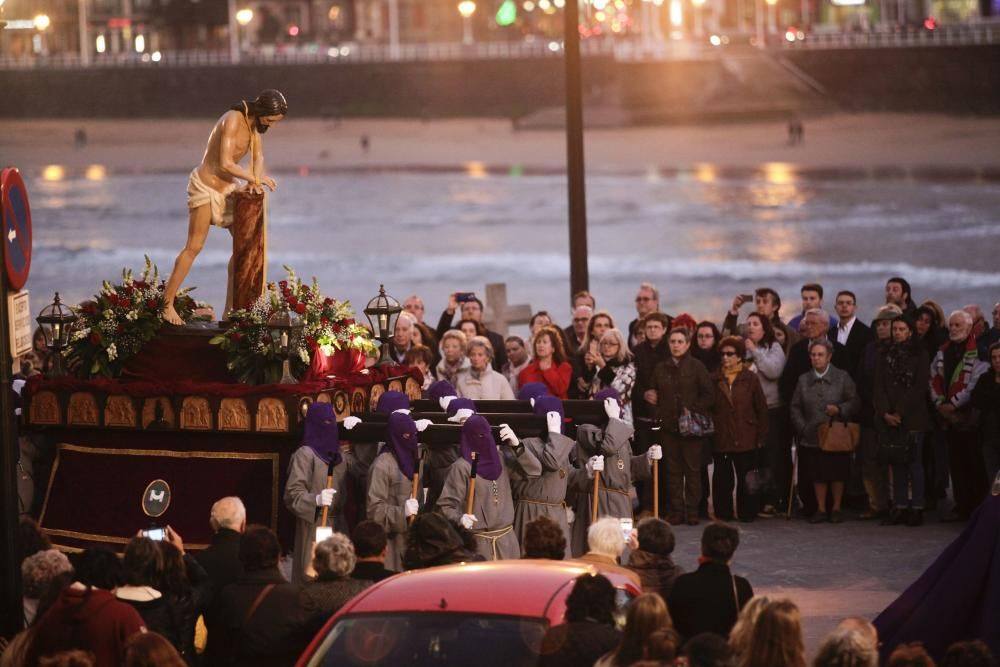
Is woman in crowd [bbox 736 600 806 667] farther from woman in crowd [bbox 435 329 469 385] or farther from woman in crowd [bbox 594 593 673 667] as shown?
woman in crowd [bbox 435 329 469 385]

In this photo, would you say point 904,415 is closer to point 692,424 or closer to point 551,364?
point 692,424

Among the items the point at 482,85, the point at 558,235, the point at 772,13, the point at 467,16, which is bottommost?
the point at 558,235

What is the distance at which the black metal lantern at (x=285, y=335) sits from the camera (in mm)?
11836

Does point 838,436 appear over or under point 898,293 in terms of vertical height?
under

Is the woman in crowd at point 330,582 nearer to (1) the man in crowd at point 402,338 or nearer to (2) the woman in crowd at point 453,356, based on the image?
(2) the woman in crowd at point 453,356

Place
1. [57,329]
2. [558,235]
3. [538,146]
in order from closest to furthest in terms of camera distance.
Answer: [57,329], [558,235], [538,146]

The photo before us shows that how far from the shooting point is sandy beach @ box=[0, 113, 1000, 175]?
68000mm

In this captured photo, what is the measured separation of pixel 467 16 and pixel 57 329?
8814 centimetres

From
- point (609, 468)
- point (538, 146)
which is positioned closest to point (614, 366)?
point (609, 468)

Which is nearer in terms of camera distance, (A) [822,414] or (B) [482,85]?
(A) [822,414]

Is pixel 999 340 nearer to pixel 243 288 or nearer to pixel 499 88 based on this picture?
pixel 243 288

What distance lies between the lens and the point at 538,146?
238 ft

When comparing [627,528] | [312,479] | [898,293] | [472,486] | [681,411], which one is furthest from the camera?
[898,293]

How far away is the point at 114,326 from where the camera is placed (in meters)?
12.5
